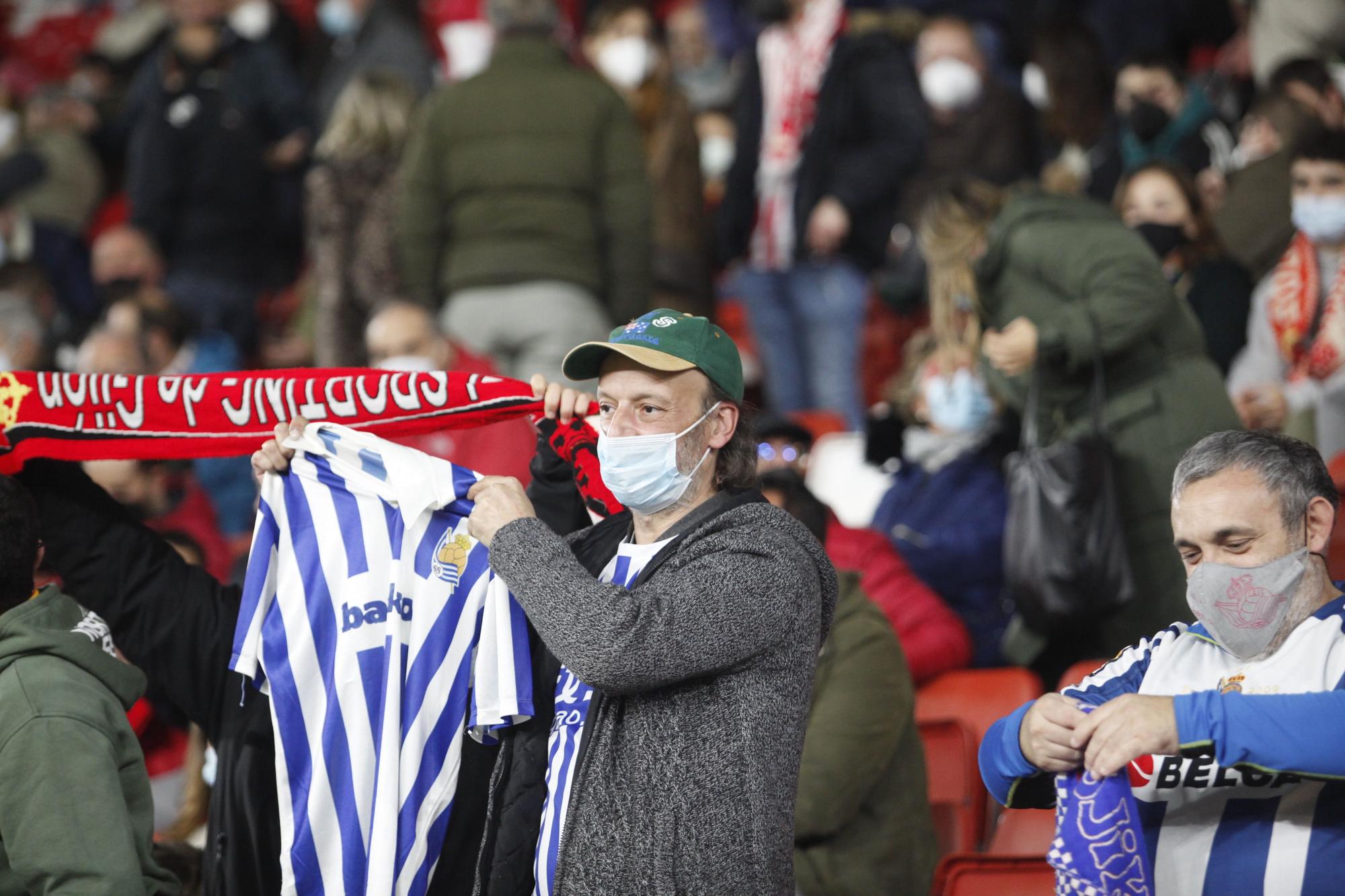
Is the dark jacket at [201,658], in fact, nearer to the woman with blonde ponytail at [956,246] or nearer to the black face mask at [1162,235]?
the woman with blonde ponytail at [956,246]

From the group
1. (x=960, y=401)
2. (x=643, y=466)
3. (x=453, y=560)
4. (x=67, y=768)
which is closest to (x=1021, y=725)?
(x=643, y=466)

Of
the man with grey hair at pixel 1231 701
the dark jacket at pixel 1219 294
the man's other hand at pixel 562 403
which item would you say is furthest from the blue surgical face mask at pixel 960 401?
the man with grey hair at pixel 1231 701

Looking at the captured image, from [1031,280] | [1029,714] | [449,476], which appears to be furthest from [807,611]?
[1031,280]

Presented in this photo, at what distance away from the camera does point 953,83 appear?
29.6 ft

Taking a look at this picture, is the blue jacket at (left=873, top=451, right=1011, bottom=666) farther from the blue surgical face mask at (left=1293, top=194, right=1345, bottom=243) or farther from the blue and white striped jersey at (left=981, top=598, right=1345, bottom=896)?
the blue and white striped jersey at (left=981, top=598, right=1345, bottom=896)

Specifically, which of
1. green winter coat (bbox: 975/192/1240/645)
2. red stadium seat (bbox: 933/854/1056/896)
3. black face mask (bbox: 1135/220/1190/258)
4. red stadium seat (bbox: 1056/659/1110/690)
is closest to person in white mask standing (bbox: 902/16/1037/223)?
black face mask (bbox: 1135/220/1190/258)

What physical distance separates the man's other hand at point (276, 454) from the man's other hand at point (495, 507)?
57 centimetres

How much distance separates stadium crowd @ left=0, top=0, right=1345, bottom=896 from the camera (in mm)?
4832

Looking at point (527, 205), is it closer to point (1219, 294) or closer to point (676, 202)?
point (676, 202)

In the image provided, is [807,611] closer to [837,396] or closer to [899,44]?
[837,396]

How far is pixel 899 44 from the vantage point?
9.08 meters

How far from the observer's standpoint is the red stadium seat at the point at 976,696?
17.0ft

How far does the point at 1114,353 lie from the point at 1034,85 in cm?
493

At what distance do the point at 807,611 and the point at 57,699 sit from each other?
1428 millimetres
